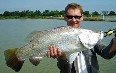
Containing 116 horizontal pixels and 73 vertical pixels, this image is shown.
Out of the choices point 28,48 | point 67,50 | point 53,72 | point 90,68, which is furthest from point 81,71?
point 53,72

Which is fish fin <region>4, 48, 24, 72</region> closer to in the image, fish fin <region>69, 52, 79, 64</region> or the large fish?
the large fish

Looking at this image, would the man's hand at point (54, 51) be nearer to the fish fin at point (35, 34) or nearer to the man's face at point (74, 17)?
the fish fin at point (35, 34)

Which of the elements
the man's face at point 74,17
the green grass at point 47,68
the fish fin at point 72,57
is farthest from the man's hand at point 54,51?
the green grass at point 47,68

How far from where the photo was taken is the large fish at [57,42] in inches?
148

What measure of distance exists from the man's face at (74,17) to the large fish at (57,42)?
1.46 feet

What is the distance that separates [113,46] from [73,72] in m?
0.70

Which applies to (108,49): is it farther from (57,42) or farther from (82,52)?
(57,42)

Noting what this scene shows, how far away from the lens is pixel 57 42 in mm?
3812

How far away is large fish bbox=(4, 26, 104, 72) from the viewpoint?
3766mm

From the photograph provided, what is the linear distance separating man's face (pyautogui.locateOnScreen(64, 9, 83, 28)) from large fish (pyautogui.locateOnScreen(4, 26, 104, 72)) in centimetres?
44

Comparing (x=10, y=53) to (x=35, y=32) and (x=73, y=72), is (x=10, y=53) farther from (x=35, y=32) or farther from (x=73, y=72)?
(x=73, y=72)

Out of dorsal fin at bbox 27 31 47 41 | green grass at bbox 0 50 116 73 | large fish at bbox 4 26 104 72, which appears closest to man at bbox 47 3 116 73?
large fish at bbox 4 26 104 72

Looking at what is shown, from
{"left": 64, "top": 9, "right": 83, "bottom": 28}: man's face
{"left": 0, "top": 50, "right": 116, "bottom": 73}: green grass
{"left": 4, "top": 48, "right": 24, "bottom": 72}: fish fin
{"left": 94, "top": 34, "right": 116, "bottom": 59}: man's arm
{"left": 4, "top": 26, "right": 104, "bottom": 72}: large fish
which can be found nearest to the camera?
{"left": 4, "top": 26, "right": 104, "bottom": 72}: large fish

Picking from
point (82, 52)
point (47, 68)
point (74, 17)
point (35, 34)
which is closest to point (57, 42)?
point (35, 34)
